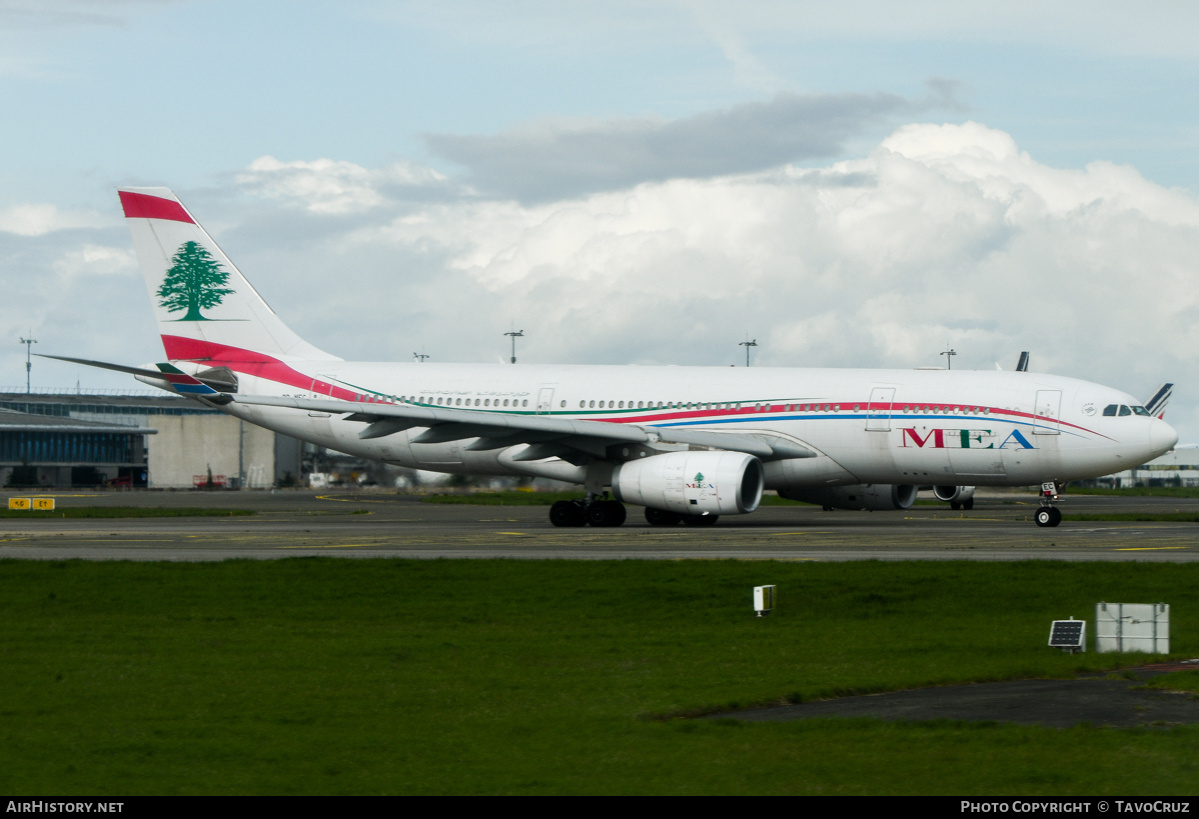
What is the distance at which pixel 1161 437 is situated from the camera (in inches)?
1337

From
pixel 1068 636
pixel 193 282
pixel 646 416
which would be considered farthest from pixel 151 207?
pixel 1068 636

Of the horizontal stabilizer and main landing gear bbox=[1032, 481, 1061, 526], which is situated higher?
the horizontal stabilizer

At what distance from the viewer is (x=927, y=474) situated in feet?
116

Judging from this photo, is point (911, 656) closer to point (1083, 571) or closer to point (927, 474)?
point (1083, 571)

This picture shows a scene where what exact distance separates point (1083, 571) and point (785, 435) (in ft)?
49.6

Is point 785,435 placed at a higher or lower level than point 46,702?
higher

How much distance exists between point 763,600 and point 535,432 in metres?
18.0

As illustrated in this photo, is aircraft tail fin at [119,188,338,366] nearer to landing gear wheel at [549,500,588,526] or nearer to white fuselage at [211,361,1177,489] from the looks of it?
white fuselage at [211,361,1177,489]

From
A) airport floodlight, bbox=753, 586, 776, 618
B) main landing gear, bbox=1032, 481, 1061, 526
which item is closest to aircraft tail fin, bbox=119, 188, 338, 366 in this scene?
main landing gear, bbox=1032, 481, 1061, 526

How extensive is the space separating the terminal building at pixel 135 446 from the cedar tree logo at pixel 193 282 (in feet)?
41.8

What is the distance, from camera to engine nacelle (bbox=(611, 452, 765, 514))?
33438 mm

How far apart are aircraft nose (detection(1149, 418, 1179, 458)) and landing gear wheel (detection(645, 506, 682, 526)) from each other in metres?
12.7

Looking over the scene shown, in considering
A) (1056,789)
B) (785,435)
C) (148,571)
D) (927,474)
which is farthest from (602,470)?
(1056,789)

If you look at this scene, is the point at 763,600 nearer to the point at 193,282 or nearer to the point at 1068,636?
the point at 1068,636
